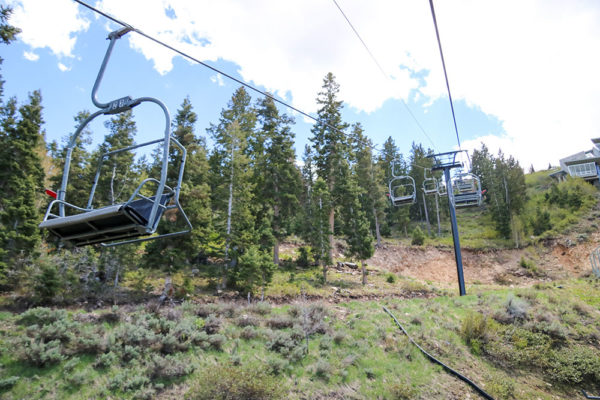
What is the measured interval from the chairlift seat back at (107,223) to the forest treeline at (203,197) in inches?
257

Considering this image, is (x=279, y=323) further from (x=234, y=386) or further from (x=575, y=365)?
(x=575, y=365)

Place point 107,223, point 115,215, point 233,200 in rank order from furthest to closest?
point 233,200 → point 107,223 → point 115,215

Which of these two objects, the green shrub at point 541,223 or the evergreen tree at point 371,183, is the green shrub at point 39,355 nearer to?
the evergreen tree at point 371,183

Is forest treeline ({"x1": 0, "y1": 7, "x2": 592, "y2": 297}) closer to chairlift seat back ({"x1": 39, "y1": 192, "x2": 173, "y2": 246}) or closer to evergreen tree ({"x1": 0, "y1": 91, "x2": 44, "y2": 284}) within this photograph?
evergreen tree ({"x1": 0, "y1": 91, "x2": 44, "y2": 284})

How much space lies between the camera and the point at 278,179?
2906 centimetres

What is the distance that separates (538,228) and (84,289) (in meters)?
50.1

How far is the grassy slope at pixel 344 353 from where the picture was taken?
9438 millimetres

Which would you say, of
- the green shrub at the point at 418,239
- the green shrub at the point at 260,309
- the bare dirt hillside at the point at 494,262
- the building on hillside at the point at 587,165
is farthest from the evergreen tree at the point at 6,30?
the building on hillside at the point at 587,165

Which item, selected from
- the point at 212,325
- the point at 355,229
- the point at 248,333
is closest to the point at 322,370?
the point at 248,333

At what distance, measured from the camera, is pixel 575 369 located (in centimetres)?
1116

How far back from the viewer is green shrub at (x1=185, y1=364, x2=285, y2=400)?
28.6ft

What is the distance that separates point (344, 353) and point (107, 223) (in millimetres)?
10137

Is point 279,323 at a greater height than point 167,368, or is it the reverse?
point 279,323

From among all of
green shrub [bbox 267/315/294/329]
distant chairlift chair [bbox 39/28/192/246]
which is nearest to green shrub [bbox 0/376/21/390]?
distant chairlift chair [bbox 39/28/192/246]
